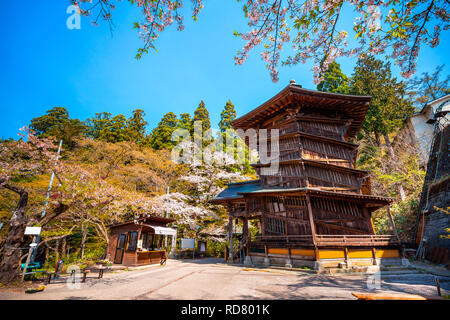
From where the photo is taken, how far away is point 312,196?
12.1 m

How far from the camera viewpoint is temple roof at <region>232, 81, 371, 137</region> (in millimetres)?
13625

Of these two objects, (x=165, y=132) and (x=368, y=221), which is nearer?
(x=368, y=221)

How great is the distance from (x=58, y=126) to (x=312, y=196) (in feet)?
114

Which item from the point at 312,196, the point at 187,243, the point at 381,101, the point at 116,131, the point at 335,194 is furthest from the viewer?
the point at 116,131

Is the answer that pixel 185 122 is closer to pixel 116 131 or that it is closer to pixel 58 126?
pixel 116 131

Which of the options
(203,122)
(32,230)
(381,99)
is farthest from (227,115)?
(32,230)

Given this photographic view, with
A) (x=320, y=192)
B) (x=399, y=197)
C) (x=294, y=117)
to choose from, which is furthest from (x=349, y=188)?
(x=399, y=197)

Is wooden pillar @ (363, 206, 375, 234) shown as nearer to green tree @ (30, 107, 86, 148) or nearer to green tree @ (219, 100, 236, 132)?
green tree @ (219, 100, 236, 132)

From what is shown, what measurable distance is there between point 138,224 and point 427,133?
32.0m

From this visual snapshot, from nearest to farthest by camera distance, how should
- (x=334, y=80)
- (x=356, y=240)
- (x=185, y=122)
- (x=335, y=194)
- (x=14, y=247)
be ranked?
(x=14, y=247), (x=356, y=240), (x=335, y=194), (x=334, y=80), (x=185, y=122)

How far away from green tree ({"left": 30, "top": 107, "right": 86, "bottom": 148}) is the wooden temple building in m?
24.9

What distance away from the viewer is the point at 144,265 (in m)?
13.8

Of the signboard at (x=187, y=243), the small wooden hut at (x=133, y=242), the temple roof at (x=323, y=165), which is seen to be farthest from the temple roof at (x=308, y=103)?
the signboard at (x=187, y=243)
